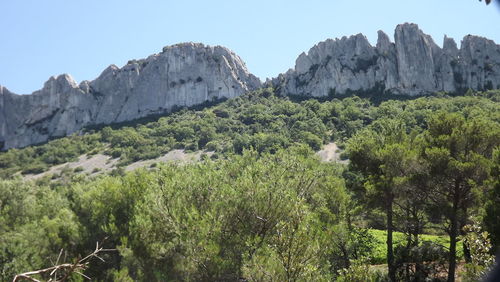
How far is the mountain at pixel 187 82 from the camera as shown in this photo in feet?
450

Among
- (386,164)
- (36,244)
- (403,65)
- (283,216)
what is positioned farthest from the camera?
(403,65)

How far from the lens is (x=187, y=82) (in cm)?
16062

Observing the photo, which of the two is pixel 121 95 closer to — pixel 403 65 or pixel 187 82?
pixel 187 82

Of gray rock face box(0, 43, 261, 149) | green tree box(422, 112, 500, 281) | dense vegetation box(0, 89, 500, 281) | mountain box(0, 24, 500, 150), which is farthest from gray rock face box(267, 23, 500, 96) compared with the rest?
green tree box(422, 112, 500, 281)

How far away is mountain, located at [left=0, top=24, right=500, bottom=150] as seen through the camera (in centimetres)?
13725

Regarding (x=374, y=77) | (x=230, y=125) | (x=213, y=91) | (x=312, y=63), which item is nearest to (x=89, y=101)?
(x=213, y=91)

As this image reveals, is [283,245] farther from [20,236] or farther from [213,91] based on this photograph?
[213,91]

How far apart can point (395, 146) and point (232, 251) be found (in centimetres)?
1182

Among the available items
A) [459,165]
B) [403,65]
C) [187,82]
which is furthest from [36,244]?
[187,82]

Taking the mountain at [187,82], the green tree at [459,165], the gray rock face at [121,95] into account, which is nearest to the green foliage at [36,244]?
the green tree at [459,165]

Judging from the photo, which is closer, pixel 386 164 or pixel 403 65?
pixel 386 164

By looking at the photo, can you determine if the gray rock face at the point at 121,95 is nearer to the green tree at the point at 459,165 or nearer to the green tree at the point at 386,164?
the green tree at the point at 386,164

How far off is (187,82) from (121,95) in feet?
92.0

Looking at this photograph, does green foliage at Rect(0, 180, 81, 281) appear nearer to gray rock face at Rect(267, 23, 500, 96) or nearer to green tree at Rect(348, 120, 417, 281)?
green tree at Rect(348, 120, 417, 281)
